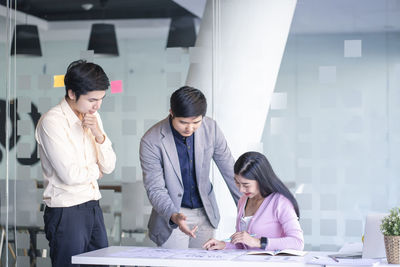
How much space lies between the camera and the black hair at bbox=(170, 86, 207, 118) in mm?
3379

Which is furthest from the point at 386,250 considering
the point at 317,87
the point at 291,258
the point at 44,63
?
the point at 44,63

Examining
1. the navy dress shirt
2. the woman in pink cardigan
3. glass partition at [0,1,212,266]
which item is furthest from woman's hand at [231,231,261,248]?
glass partition at [0,1,212,266]

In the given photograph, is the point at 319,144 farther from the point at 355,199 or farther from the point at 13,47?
the point at 13,47

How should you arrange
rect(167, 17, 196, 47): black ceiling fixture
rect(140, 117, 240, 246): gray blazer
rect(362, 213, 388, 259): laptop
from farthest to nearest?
rect(167, 17, 196, 47): black ceiling fixture, rect(140, 117, 240, 246): gray blazer, rect(362, 213, 388, 259): laptop

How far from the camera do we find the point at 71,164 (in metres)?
3.26

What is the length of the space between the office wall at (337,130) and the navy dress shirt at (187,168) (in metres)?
1.02

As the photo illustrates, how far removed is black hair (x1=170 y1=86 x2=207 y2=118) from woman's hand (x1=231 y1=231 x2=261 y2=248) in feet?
2.16

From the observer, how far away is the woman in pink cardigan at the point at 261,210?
3.18 meters

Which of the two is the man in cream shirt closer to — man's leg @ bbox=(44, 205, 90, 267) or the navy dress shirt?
man's leg @ bbox=(44, 205, 90, 267)

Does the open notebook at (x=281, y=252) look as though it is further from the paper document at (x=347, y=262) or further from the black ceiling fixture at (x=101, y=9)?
the black ceiling fixture at (x=101, y=9)

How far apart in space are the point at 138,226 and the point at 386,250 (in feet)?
7.56

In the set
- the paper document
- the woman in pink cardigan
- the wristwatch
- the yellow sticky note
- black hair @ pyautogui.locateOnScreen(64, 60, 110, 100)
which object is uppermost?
the yellow sticky note

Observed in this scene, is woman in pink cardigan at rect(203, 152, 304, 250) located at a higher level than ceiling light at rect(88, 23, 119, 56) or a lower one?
lower

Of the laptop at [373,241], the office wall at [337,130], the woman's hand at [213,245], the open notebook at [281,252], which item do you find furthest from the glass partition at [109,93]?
the laptop at [373,241]
